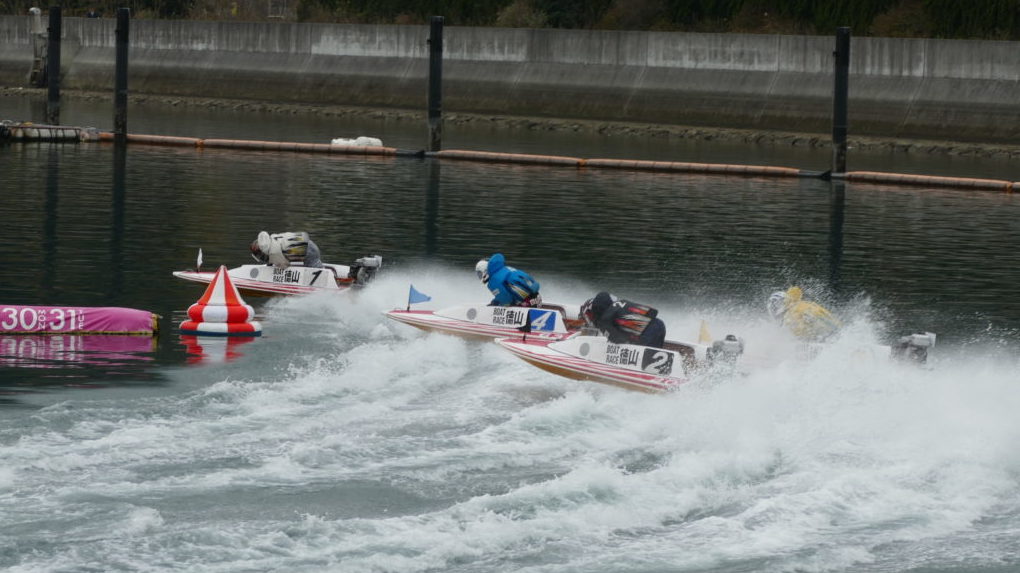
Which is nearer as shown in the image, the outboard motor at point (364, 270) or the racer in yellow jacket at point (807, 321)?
the racer in yellow jacket at point (807, 321)

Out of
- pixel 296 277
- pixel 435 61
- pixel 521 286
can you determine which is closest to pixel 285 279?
pixel 296 277

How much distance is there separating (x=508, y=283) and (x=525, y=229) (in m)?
14.5

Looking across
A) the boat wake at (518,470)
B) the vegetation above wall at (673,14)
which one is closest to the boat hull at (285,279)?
the boat wake at (518,470)

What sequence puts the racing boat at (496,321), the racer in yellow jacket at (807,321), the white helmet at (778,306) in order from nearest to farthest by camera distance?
1. the racer in yellow jacket at (807,321)
2. the white helmet at (778,306)
3. the racing boat at (496,321)

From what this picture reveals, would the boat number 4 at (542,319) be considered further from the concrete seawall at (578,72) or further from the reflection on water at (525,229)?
the concrete seawall at (578,72)

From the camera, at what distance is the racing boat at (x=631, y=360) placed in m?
22.8

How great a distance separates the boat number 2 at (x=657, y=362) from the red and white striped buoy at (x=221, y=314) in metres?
7.83

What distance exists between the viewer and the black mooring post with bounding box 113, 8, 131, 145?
61344mm

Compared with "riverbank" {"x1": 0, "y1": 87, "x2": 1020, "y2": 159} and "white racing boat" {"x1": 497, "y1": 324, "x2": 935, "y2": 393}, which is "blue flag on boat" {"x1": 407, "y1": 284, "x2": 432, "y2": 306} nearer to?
"white racing boat" {"x1": 497, "y1": 324, "x2": 935, "y2": 393}

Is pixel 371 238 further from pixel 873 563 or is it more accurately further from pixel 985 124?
pixel 985 124

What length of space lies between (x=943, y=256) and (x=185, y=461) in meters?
Answer: 24.4

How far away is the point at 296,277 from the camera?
30.8 metres

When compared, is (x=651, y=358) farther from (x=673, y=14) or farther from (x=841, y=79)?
(x=673, y=14)

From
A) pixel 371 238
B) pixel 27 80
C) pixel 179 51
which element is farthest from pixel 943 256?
pixel 27 80
